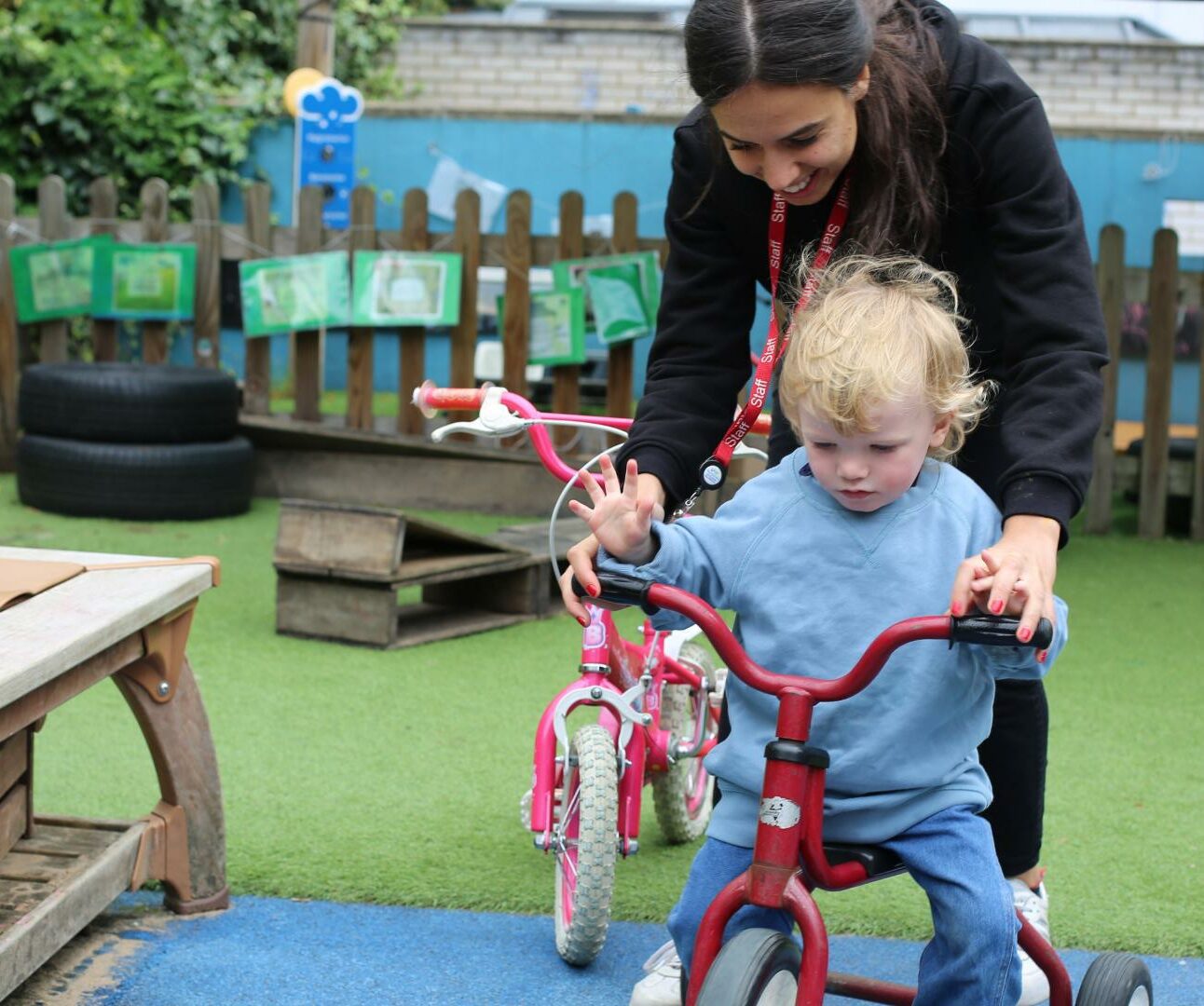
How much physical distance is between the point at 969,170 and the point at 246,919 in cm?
197

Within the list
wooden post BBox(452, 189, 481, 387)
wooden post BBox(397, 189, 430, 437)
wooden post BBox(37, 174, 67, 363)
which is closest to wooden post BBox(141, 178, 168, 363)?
wooden post BBox(37, 174, 67, 363)

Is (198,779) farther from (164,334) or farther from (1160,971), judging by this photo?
(164,334)

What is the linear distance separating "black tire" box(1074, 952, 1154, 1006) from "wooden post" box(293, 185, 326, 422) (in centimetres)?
635

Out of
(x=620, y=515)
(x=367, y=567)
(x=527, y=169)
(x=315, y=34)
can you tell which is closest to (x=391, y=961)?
(x=620, y=515)

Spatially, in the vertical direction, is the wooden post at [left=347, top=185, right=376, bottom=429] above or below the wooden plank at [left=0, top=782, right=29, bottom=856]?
above

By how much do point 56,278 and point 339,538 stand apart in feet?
12.4

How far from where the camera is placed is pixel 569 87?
52.8ft

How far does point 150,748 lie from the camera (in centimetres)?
301

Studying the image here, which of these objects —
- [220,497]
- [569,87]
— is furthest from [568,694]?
[569,87]

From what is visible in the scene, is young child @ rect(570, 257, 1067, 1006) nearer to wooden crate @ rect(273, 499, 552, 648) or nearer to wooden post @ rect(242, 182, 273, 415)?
wooden crate @ rect(273, 499, 552, 648)

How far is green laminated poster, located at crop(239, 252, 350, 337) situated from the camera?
26.1 feet

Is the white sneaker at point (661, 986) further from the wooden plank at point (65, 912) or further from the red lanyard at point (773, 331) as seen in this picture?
the wooden plank at point (65, 912)

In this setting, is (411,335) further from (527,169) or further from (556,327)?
→ (527,169)

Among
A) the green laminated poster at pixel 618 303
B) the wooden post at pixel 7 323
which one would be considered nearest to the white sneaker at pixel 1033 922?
the green laminated poster at pixel 618 303
